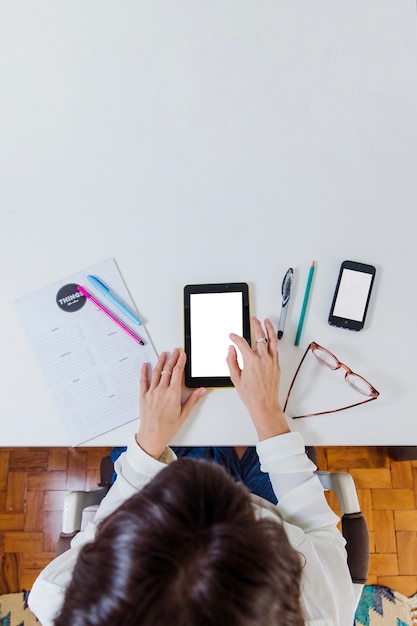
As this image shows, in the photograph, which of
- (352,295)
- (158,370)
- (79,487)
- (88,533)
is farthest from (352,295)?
(79,487)

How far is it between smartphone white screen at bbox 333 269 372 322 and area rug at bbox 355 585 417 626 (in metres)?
0.89

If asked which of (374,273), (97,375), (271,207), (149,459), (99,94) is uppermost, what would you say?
(99,94)

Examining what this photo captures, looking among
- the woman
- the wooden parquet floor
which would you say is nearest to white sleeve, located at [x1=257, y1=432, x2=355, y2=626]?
the woman

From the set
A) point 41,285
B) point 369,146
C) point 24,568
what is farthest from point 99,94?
point 24,568

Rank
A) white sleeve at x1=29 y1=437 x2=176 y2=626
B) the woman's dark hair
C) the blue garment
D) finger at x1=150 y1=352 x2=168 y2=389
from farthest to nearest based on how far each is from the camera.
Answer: the blue garment, finger at x1=150 y1=352 x2=168 y2=389, white sleeve at x1=29 y1=437 x2=176 y2=626, the woman's dark hair

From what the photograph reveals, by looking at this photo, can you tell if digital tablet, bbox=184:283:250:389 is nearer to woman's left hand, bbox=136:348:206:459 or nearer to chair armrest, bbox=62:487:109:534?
woman's left hand, bbox=136:348:206:459

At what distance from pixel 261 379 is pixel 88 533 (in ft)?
1.09

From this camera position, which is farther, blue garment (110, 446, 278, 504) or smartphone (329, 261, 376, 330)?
blue garment (110, 446, 278, 504)

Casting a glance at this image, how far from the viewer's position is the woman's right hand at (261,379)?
2.40 feet

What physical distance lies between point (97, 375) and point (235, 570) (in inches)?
16.1

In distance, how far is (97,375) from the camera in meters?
0.77

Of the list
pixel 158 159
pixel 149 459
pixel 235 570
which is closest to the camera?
pixel 235 570

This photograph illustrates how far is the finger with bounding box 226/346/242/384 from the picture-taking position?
0.76 metres

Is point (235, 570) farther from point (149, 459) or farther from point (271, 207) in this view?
point (271, 207)
